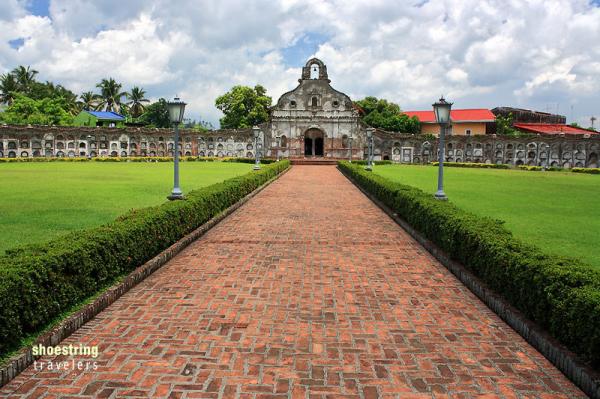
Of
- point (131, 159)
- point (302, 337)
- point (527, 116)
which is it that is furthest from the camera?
point (527, 116)

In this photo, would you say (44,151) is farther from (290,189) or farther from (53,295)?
(53,295)

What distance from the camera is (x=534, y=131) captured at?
65.8 m

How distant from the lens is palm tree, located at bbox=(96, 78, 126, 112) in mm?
71812

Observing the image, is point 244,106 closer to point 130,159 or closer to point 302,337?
point 130,159

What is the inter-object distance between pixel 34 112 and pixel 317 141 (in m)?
34.7

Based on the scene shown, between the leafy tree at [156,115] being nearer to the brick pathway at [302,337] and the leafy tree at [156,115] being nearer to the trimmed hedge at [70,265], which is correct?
the trimmed hedge at [70,265]

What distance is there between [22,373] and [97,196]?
13293mm

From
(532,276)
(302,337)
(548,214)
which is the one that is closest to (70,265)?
(302,337)

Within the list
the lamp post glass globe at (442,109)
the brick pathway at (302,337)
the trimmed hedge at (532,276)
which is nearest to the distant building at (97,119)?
the lamp post glass globe at (442,109)

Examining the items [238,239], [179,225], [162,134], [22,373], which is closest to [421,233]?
[238,239]

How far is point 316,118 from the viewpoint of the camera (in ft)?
176

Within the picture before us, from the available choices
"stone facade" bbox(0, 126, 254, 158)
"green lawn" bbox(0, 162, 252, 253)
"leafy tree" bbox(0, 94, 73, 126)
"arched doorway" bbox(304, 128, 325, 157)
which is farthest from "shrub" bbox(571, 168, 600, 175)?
"leafy tree" bbox(0, 94, 73, 126)

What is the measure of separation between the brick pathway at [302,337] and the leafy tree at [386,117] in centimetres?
5656

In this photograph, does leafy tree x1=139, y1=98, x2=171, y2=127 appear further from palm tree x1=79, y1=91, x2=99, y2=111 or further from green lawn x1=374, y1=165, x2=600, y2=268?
green lawn x1=374, y1=165, x2=600, y2=268
